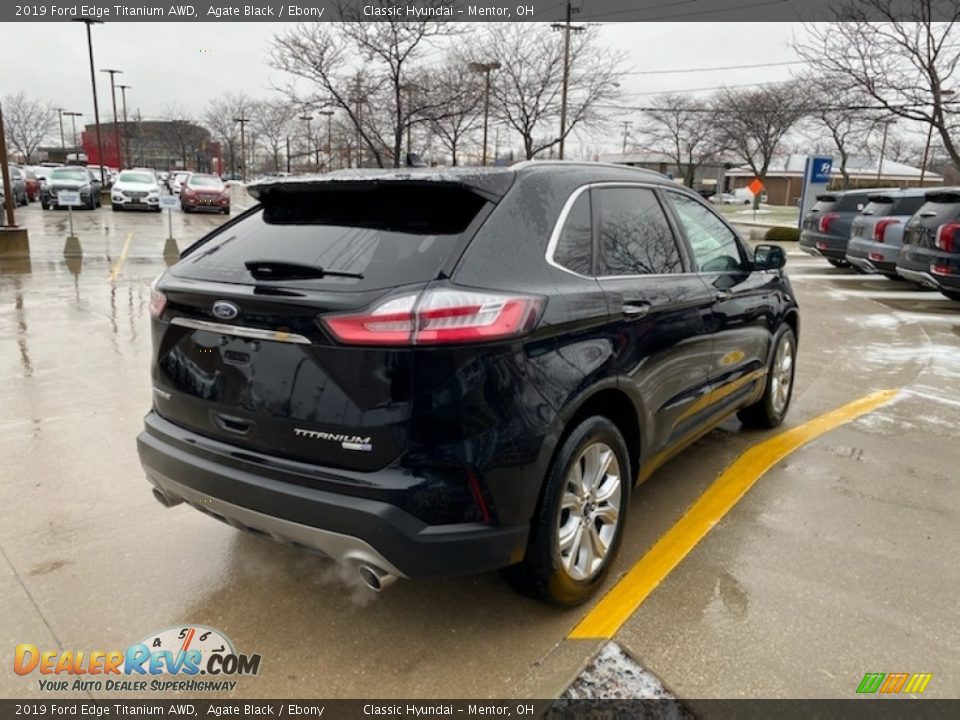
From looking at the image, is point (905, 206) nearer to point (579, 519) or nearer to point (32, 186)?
point (579, 519)

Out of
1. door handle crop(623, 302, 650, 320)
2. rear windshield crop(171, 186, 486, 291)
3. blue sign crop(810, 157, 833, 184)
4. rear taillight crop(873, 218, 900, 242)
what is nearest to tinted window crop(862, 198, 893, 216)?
rear taillight crop(873, 218, 900, 242)

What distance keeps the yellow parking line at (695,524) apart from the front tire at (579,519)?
121 millimetres

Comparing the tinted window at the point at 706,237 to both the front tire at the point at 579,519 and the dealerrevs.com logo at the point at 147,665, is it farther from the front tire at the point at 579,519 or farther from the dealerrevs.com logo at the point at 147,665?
the dealerrevs.com logo at the point at 147,665

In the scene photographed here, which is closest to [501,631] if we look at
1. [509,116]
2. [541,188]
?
[541,188]

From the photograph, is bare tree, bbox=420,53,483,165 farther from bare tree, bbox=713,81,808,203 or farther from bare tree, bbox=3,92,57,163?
bare tree, bbox=3,92,57,163

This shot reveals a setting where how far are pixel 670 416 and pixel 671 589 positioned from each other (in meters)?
0.84

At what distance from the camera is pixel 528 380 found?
2.44 m

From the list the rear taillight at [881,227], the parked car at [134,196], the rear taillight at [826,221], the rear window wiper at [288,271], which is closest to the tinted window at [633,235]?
the rear window wiper at [288,271]

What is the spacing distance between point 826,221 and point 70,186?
24333mm

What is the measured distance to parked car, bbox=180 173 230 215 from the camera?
26.2 m

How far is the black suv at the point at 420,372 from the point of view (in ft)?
7.53

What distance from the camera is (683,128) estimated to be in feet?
190

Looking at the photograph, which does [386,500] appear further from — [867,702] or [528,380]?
[867,702]

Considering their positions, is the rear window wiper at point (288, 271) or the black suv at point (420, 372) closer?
the black suv at point (420, 372)
